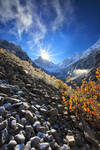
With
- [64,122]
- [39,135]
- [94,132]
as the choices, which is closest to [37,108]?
[39,135]

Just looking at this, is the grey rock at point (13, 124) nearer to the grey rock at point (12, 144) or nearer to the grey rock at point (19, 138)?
the grey rock at point (19, 138)

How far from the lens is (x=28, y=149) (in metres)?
2.08

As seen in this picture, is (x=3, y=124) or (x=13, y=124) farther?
(x=13, y=124)

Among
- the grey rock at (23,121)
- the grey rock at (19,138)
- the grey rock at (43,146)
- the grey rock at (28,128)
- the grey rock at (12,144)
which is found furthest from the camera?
the grey rock at (23,121)

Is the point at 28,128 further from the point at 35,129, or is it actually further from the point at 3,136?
the point at 3,136

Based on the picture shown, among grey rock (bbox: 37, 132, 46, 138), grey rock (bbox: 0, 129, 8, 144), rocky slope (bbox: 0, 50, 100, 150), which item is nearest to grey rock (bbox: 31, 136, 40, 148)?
rocky slope (bbox: 0, 50, 100, 150)

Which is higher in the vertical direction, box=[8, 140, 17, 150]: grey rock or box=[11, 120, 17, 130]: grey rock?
box=[11, 120, 17, 130]: grey rock

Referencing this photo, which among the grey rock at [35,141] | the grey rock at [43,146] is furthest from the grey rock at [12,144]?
the grey rock at [43,146]

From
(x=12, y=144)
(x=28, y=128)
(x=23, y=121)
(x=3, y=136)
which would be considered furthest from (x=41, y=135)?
(x=3, y=136)

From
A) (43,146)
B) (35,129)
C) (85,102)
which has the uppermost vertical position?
(85,102)

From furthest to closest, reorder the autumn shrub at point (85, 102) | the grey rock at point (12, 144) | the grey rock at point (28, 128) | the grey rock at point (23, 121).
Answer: the autumn shrub at point (85, 102)
the grey rock at point (23, 121)
the grey rock at point (28, 128)
the grey rock at point (12, 144)

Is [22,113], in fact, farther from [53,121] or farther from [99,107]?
[99,107]

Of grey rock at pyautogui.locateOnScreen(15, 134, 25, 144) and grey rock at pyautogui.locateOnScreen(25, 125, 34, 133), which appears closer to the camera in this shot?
grey rock at pyautogui.locateOnScreen(15, 134, 25, 144)

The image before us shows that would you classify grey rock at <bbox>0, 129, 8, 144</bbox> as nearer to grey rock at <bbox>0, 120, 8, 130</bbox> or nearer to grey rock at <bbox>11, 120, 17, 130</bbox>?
grey rock at <bbox>0, 120, 8, 130</bbox>
